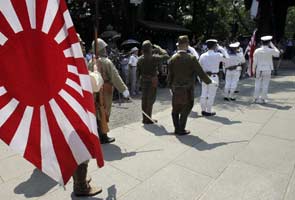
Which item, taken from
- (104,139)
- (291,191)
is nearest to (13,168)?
(104,139)

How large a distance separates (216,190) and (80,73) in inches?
85.9

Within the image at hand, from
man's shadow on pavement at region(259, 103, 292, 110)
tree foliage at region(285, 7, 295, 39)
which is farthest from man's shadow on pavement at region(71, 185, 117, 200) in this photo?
tree foliage at region(285, 7, 295, 39)

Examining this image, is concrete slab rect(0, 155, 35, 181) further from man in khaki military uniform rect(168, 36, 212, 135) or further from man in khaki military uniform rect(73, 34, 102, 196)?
man in khaki military uniform rect(168, 36, 212, 135)

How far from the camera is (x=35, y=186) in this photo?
366 cm

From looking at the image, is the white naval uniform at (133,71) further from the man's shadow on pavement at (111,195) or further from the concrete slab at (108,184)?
the man's shadow on pavement at (111,195)

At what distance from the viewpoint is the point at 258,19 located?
20.9m

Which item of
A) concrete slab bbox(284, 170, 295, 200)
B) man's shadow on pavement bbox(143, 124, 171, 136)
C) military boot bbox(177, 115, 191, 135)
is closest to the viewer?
concrete slab bbox(284, 170, 295, 200)

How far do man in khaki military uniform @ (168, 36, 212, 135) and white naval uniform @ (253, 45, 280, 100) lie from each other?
3.44 metres

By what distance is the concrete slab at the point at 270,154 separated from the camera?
417 cm

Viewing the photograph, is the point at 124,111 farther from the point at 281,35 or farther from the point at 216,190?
the point at 281,35

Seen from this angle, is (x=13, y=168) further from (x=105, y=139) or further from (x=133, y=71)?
(x=133, y=71)

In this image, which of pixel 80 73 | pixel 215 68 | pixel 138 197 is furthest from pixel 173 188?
pixel 215 68

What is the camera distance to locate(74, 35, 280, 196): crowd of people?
4.94m

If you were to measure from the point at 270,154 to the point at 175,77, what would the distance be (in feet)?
7.28
